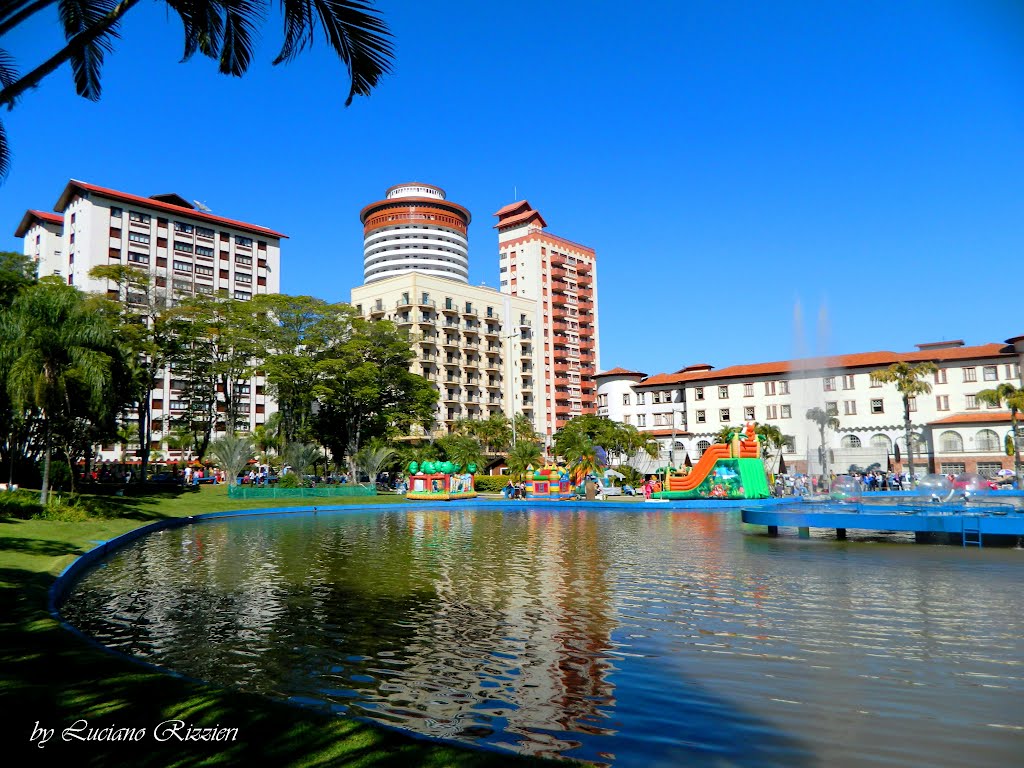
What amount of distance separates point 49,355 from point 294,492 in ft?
70.7

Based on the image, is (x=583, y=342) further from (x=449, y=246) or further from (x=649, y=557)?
(x=649, y=557)

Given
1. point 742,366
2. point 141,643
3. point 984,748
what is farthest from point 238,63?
point 742,366

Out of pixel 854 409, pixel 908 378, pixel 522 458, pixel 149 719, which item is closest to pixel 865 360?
pixel 854 409

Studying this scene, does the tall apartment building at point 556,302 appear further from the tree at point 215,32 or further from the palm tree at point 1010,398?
the tree at point 215,32

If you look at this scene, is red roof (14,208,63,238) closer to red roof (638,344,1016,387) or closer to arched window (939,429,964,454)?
red roof (638,344,1016,387)

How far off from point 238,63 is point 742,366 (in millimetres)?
77829

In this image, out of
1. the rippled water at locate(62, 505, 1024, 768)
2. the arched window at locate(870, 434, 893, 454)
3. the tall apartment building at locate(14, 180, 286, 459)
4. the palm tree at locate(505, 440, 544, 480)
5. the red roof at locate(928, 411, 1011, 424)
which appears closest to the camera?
the rippled water at locate(62, 505, 1024, 768)

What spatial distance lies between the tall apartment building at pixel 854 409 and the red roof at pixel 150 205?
177 ft

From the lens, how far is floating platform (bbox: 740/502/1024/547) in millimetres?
20969

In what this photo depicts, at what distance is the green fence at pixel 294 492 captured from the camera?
141 feet

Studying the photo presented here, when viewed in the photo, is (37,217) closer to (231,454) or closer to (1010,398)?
(231,454)

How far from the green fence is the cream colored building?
131ft

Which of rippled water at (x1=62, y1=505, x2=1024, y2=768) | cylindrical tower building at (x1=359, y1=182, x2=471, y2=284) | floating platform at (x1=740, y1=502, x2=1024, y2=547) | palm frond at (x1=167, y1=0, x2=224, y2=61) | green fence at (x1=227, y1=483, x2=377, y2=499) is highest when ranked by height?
cylindrical tower building at (x1=359, y1=182, x2=471, y2=284)

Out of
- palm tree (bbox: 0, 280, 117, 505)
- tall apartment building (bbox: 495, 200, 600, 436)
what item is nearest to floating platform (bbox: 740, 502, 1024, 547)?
palm tree (bbox: 0, 280, 117, 505)
